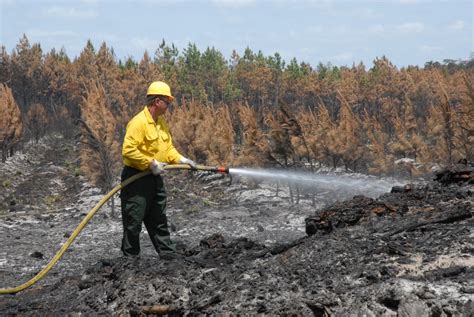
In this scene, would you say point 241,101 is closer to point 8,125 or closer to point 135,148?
point 8,125

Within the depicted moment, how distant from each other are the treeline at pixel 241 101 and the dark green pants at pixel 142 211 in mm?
15754

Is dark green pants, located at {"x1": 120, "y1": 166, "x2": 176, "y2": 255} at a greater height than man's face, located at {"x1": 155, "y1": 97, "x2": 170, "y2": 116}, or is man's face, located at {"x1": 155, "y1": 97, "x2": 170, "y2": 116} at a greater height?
man's face, located at {"x1": 155, "y1": 97, "x2": 170, "y2": 116}

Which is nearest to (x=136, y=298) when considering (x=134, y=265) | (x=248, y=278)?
(x=134, y=265)

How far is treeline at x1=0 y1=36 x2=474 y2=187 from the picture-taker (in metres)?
28.2

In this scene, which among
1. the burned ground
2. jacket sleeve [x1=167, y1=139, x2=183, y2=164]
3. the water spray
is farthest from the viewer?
the water spray

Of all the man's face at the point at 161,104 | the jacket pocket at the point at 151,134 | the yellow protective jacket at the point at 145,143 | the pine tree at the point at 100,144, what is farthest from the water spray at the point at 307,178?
the pine tree at the point at 100,144

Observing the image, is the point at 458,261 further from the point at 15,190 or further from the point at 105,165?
the point at 15,190

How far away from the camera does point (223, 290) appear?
4.91m

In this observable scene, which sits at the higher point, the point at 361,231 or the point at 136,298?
the point at 361,231

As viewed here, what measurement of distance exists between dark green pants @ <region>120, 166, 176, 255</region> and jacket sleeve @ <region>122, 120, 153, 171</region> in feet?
0.65

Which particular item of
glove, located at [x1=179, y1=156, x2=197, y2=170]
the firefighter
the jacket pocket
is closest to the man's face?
the firefighter

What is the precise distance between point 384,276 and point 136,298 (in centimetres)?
231

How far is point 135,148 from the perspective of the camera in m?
6.33

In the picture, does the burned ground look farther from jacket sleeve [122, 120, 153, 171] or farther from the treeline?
the treeline
